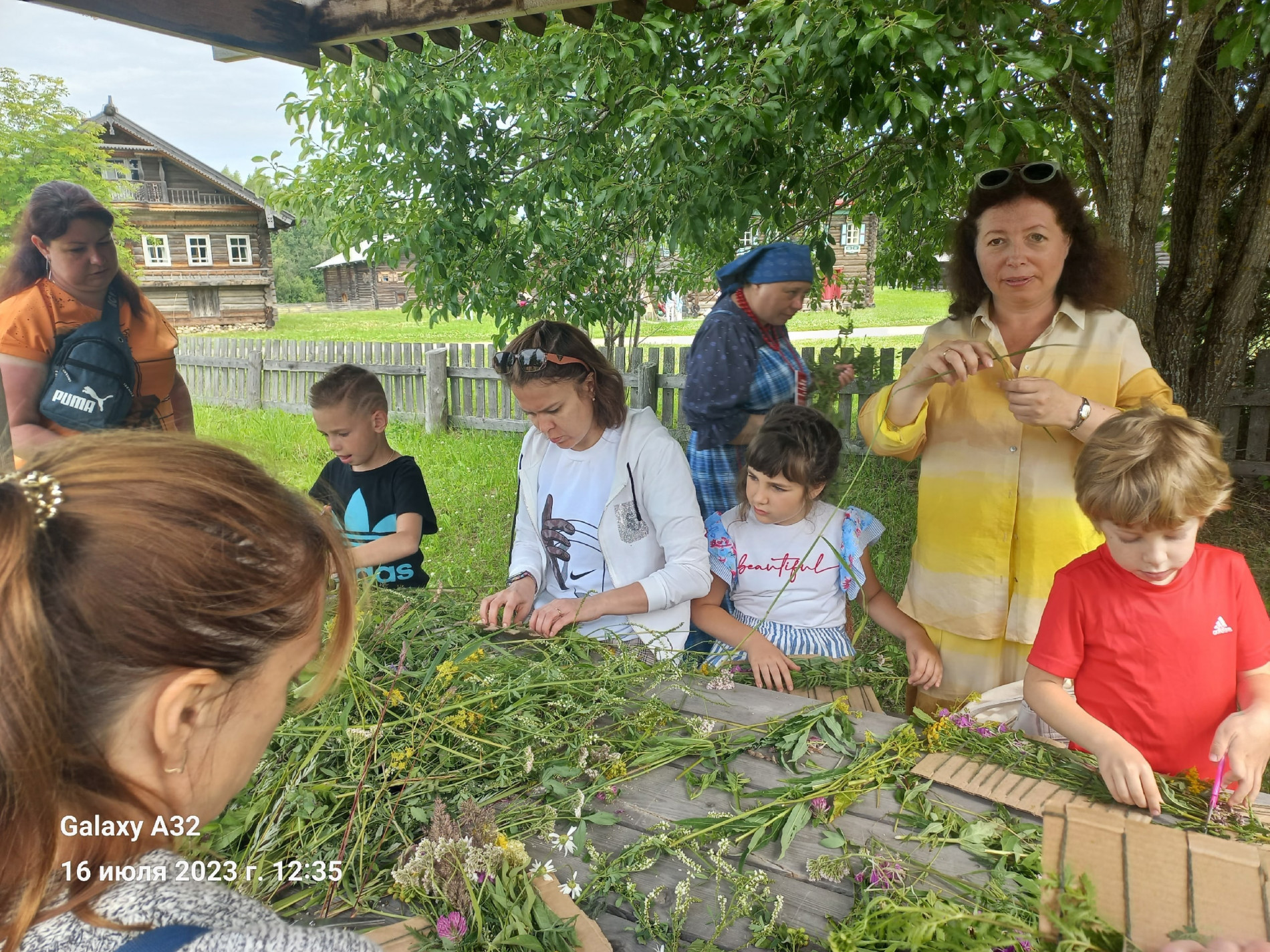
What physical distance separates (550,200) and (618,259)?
98cm

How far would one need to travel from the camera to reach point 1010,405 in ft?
6.73

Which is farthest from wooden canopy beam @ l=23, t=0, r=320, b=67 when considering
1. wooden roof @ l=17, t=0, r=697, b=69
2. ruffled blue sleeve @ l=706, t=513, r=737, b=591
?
ruffled blue sleeve @ l=706, t=513, r=737, b=591

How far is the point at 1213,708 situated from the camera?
171 cm

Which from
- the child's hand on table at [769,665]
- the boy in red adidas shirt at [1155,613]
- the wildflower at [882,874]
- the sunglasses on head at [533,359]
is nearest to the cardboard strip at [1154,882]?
the wildflower at [882,874]

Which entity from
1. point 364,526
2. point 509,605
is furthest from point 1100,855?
point 364,526

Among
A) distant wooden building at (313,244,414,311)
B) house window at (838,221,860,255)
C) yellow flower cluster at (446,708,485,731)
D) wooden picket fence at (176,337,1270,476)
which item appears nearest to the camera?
yellow flower cluster at (446,708,485,731)

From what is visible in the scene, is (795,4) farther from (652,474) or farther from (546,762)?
(546,762)

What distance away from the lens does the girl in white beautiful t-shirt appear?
2.58 meters

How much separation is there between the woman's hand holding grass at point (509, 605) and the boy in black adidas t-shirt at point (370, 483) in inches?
37.0

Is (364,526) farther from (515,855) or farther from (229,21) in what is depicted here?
(515,855)

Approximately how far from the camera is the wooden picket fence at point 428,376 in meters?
7.21

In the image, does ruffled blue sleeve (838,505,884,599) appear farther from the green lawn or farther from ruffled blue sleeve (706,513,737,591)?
the green lawn

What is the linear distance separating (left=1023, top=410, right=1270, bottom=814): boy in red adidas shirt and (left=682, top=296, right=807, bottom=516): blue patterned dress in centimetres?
177

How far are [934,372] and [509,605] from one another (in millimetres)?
1296
